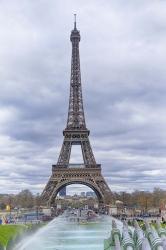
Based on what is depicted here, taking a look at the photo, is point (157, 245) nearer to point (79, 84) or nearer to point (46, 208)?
point (46, 208)

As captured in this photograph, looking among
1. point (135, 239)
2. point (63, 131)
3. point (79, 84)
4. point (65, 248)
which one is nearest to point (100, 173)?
point (63, 131)

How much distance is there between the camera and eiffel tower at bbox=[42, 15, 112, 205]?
4181 inches

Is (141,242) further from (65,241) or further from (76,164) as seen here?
(76,164)

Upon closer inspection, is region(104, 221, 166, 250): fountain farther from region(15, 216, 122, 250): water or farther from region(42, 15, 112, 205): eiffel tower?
region(42, 15, 112, 205): eiffel tower

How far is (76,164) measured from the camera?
111 metres

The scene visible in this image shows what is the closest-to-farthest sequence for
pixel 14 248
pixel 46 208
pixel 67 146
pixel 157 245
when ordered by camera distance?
pixel 157 245 → pixel 14 248 → pixel 46 208 → pixel 67 146

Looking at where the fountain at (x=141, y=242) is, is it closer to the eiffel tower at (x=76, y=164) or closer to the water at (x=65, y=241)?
the water at (x=65, y=241)

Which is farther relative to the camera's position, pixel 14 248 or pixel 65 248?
pixel 65 248

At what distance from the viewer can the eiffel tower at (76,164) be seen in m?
106

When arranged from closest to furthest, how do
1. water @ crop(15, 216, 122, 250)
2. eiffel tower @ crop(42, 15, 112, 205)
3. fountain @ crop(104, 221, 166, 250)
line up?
fountain @ crop(104, 221, 166, 250), water @ crop(15, 216, 122, 250), eiffel tower @ crop(42, 15, 112, 205)

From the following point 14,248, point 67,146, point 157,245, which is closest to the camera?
point 157,245

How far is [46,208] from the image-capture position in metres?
103

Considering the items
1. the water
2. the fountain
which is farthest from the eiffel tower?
the fountain

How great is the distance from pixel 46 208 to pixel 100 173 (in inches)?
546
